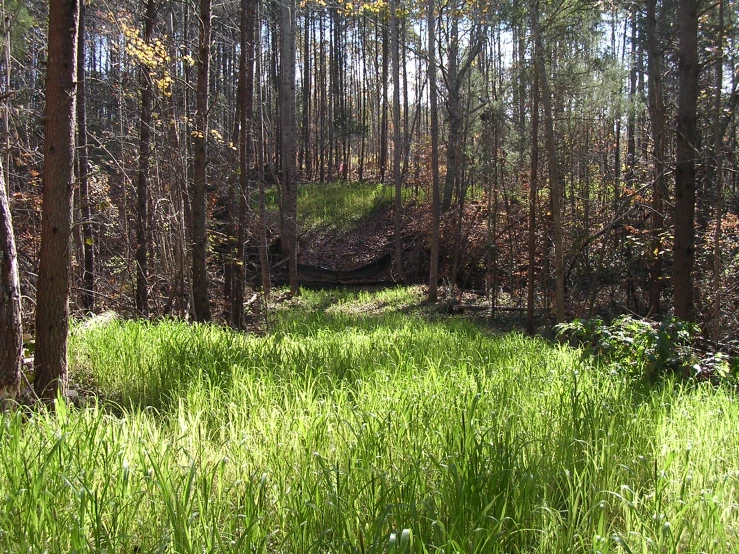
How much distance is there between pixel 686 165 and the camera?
670cm

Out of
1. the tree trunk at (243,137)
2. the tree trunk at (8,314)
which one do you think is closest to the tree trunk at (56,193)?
the tree trunk at (8,314)

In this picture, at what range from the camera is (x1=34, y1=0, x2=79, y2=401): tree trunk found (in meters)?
3.66

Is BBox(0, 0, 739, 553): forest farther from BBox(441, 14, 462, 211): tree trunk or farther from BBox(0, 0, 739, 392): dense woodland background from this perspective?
BBox(441, 14, 462, 211): tree trunk

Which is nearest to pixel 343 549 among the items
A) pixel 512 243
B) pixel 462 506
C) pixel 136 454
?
pixel 462 506

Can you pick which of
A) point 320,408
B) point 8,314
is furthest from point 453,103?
point 8,314

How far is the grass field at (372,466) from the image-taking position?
2.09 metres

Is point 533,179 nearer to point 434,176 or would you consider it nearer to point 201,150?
point 434,176

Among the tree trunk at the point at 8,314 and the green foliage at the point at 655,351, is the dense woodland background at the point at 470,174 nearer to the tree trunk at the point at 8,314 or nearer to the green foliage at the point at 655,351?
the tree trunk at the point at 8,314

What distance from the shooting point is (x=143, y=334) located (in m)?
5.71

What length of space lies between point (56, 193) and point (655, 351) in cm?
535

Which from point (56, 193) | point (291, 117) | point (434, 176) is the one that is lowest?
point (56, 193)

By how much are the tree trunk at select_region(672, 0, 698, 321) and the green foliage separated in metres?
1.10

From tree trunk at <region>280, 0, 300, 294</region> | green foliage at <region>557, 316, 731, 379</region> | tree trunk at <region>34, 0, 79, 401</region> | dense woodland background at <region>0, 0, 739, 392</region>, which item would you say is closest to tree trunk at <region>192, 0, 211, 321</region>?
dense woodland background at <region>0, 0, 739, 392</region>

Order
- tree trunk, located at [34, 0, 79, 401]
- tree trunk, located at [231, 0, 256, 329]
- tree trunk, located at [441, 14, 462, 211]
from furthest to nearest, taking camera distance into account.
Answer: tree trunk, located at [441, 14, 462, 211] < tree trunk, located at [231, 0, 256, 329] < tree trunk, located at [34, 0, 79, 401]
